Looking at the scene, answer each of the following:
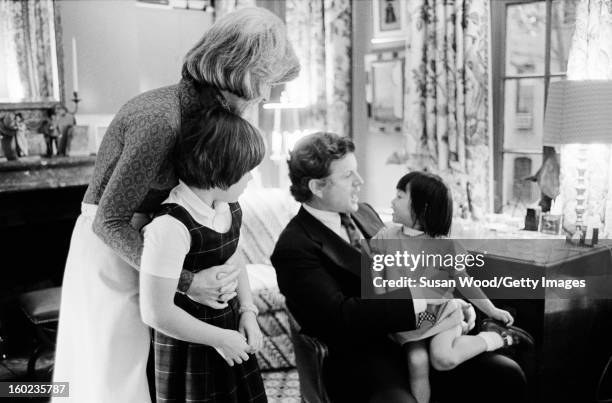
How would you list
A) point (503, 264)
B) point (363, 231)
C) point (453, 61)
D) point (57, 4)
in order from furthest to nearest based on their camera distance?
point (57, 4) < point (453, 61) < point (503, 264) < point (363, 231)

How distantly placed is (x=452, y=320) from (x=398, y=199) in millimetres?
510

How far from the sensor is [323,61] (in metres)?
4.32

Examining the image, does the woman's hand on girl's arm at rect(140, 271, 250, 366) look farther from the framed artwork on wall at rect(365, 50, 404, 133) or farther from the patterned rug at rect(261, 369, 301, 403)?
the framed artwork on wall at rect(365, 50, 404, 133)

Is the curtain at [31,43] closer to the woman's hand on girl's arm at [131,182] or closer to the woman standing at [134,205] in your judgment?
the woman standing at [134,205]

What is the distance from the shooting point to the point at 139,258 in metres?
1.32

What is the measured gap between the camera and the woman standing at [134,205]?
1346 mm

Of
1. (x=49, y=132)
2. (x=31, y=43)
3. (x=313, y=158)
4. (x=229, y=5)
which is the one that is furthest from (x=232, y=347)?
(x=229, y=5)

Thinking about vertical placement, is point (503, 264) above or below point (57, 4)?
below

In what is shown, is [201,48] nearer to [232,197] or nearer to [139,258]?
[232,197]

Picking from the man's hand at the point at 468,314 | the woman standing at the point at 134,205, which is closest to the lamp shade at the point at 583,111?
the man's hand at the point at 468,314

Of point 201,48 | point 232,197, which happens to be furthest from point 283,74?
point 232,197

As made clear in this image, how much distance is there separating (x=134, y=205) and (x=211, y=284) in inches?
9.3

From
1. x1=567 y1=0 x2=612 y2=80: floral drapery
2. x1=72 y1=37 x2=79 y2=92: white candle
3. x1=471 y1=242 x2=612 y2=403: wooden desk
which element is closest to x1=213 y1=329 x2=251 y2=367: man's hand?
x1=471 y1=242 x2=612 y2=403: wooden desk

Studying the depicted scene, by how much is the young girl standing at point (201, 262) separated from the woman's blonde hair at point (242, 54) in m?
0.08
